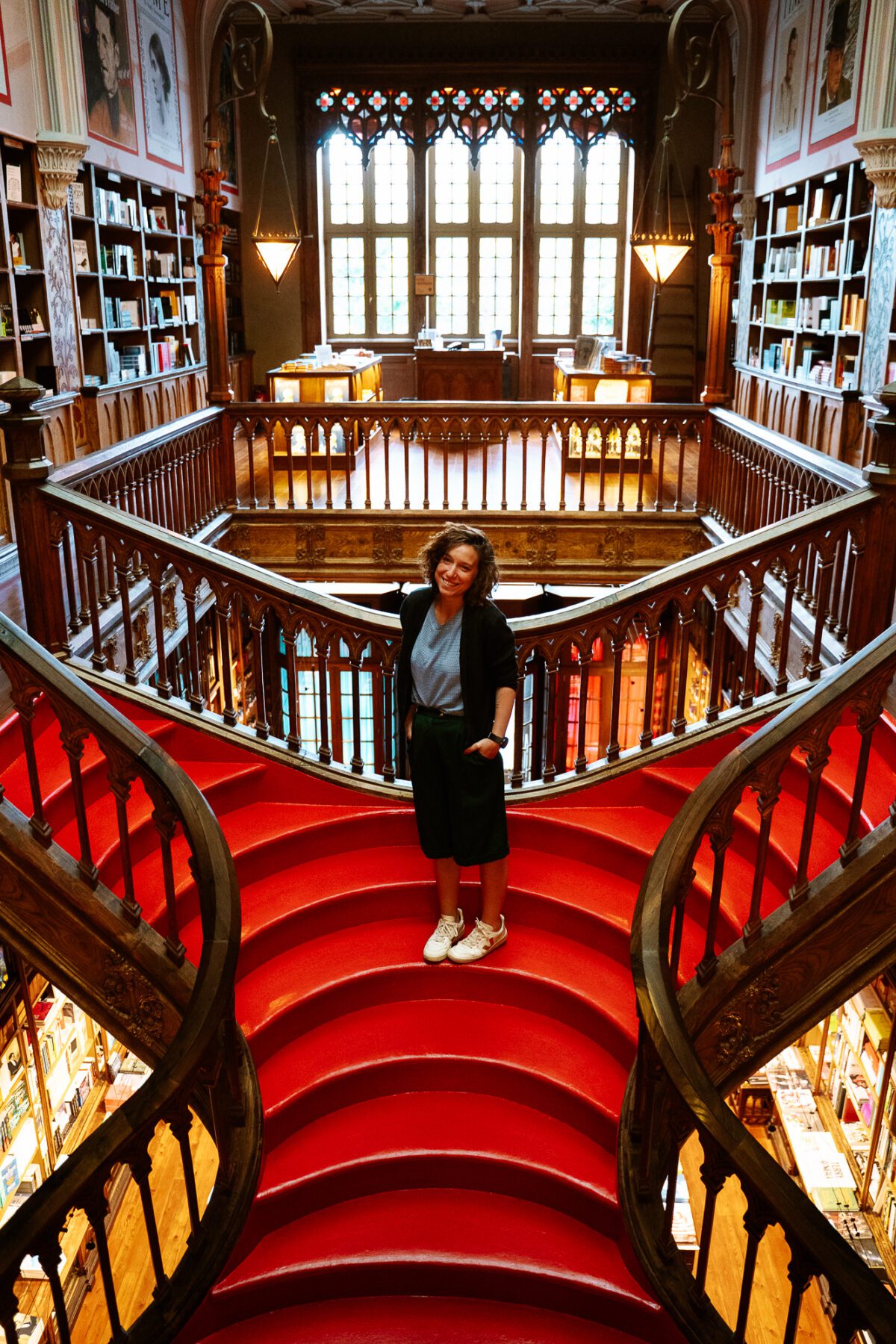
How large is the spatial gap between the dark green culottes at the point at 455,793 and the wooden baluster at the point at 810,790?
94 centimetres

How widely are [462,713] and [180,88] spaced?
33.9 feet

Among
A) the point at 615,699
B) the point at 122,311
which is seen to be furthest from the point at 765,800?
the point at 122,311

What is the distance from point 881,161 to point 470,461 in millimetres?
3933

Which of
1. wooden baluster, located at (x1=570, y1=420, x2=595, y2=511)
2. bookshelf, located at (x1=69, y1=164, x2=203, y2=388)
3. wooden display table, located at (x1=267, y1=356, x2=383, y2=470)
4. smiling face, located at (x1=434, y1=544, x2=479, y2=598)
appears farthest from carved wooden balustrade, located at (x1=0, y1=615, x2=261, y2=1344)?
wooden display table, located at (x1=267, y1=356, x2=383, y2=470)

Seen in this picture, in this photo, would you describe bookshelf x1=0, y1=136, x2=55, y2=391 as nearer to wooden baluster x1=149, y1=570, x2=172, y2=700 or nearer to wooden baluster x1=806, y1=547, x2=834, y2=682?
wooden baluster x1=149, y1=570, x2=172, y2=700

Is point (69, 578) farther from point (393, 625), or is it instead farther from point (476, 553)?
point (476, 553)

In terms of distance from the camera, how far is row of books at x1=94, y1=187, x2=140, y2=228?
882 cm

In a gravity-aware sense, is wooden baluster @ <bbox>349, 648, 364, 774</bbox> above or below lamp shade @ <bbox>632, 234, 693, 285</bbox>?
below

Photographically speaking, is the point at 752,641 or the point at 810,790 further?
the point at 752,641

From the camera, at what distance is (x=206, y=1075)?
8.75ft

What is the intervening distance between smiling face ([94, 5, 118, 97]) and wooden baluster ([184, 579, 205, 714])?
21.9 ft

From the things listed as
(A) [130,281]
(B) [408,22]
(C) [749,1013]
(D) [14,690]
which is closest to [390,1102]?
(C) [749,1013]

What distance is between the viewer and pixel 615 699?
4.20m

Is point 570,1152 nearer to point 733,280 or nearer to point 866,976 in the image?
point 866,976
